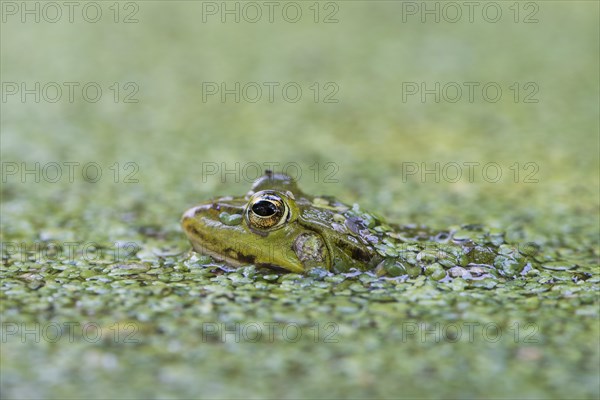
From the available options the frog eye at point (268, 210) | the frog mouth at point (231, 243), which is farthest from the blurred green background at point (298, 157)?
the frog eye at point (268, 210)

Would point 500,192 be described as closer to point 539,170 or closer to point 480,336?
point 539,170

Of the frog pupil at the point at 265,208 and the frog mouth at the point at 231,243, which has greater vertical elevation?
the frog pupil at the point at 265,208

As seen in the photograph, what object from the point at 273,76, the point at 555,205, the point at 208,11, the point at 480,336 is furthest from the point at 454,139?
the point at 208,11

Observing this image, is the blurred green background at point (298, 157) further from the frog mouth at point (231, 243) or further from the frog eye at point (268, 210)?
the frog eye at point (268, 210)

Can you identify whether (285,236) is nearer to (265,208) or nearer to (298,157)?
(265,208)

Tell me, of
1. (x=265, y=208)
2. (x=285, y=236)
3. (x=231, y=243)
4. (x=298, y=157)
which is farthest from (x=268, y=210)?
(x=298, y=157)

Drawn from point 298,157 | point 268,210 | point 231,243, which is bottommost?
point 231,243

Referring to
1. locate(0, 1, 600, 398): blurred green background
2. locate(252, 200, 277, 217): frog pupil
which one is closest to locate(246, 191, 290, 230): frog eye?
locate(252, 200, 277, 217): frog pupil
